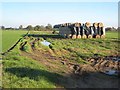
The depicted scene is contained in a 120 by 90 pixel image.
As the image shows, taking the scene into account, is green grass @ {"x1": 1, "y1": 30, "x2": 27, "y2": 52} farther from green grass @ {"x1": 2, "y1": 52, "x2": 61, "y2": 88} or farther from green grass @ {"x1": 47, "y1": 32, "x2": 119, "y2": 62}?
green grass @ {"x1": 2, "y1": 52, "x2": 61, "y2": 88}

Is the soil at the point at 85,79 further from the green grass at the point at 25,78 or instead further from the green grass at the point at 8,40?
the green grass at the point at 8,40

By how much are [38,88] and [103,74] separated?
174 inches

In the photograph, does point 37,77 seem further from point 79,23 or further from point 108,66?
point 79,23

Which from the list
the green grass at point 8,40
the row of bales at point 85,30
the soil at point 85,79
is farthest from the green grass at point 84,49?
the row of bales at point 85,30

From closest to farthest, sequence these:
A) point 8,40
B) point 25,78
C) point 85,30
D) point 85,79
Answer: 1. point 25,78
2. point 85,79
3. point 8,40
4. point 85,30

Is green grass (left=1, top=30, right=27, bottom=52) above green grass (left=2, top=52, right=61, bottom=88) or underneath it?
above

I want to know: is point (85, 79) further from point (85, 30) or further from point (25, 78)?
point (85, 30)

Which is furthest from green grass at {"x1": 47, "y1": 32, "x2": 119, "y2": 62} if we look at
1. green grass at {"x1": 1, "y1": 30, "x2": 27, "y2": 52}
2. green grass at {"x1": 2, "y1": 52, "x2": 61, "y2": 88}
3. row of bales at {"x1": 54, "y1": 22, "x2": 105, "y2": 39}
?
row of bales at {"x1": 54, "y1": 22, "x2": 105, "y2": 39}

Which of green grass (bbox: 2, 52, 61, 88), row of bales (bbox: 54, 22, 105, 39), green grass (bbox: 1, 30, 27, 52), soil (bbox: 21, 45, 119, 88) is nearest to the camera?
green grass (bbox: 2, 52, 61, 88)

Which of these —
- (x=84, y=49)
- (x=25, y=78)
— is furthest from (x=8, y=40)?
(x=25, y=78)

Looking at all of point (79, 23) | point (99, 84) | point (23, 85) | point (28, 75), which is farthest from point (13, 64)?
point (79, 23)

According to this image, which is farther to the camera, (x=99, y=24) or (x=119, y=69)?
(x=99, y=24)

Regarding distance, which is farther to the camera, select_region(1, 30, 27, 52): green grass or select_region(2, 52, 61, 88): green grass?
select_region(1, 30, 27, 52): green grass

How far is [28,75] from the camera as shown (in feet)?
32.8
